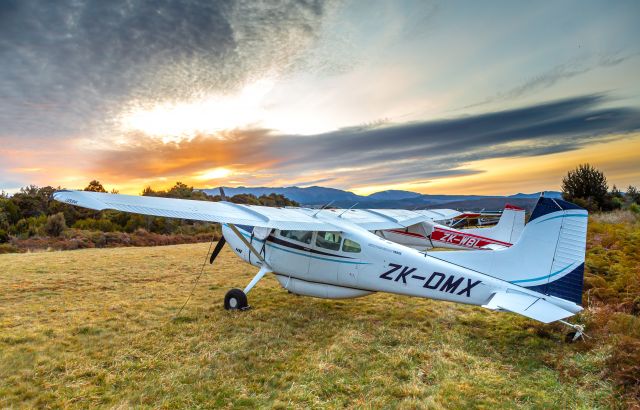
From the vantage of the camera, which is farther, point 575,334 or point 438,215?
point 438,215

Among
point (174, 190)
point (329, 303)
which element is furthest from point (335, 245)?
point (174, 190)

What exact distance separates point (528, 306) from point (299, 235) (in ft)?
12.6

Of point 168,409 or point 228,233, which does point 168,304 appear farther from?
point 168,409

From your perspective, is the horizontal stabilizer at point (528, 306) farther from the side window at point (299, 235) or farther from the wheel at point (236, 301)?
the wheel at point (236, 301)

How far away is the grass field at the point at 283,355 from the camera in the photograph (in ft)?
12.2

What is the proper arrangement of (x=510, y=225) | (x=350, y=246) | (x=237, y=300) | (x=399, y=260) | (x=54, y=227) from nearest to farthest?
(x=399, y=260) < (x=350, y=246) < (x=237, y=300) < (x=510, y=225) < (x=54, y=227)

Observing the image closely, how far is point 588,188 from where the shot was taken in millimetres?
30656

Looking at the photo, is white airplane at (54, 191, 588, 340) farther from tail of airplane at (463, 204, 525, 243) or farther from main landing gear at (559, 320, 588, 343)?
tail of airplane at (463, 204, 525, 243)

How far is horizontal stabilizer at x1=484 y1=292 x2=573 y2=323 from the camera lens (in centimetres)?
437

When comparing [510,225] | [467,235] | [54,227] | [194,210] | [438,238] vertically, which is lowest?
[438,238]

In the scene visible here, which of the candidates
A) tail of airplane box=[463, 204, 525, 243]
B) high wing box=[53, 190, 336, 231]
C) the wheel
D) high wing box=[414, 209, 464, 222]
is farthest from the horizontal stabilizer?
high wing box=[414, 209, 464, 222]

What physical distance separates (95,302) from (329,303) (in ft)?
16.4

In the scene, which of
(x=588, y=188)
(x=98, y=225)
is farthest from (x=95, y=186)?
(x=588, y=188)

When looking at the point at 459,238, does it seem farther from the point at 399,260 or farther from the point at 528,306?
the point at 528,306
